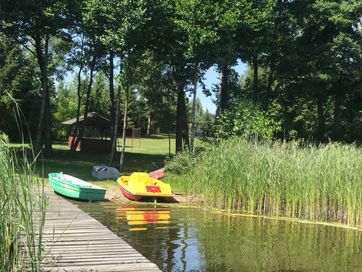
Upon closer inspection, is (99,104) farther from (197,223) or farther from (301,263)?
(301,263)

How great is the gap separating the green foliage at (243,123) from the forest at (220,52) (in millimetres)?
55

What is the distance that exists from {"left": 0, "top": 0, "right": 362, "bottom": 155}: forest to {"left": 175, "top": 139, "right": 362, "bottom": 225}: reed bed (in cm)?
709

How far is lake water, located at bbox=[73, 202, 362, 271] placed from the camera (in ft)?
26.9

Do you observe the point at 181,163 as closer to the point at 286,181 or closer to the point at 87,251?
the point at 286,181

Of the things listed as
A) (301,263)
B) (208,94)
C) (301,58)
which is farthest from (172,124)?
(301,263)

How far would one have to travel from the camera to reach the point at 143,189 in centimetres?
1477

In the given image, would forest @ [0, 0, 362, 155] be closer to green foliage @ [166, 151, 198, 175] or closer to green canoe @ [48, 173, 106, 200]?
green foliage @ [166, 151, 198, 175]

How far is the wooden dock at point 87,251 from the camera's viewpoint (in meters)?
5.67

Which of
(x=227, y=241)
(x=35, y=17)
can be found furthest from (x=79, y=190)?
(x=35, y=17)

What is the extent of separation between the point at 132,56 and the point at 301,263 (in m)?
14.7

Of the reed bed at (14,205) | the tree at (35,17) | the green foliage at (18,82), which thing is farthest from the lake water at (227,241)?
the green foliage at (18,82)

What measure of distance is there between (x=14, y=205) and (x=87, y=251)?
8.54 ft

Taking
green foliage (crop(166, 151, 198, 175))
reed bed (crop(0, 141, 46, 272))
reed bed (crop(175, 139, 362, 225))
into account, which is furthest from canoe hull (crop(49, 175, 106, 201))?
reed bed (crop(0, 141, 46, 272))

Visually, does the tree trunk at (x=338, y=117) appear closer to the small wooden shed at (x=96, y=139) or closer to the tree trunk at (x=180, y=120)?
the tree trunk at (x=180, y=120)
